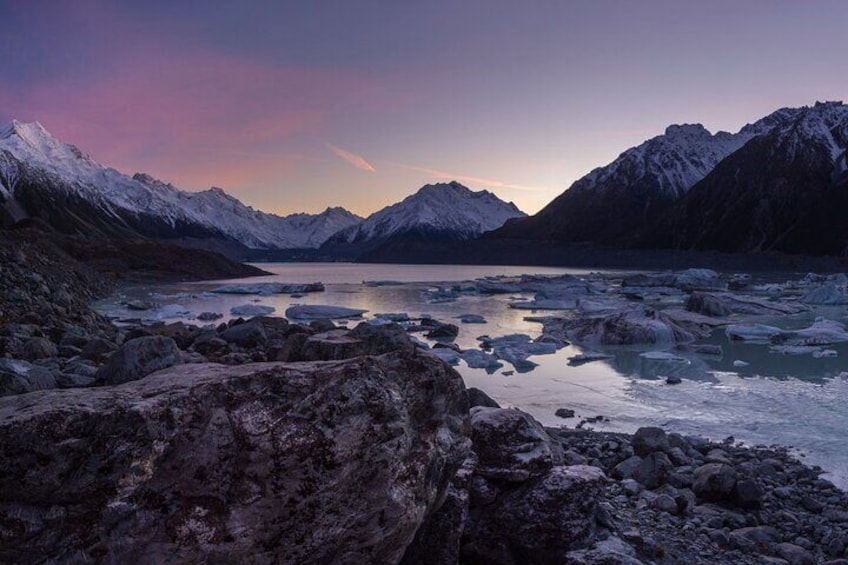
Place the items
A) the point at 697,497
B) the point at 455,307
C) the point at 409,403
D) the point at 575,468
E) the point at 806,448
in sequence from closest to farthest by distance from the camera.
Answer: the point at 409,403
the point at 575,468
the point at 697,497
the point at 806,448
the point at 455,307

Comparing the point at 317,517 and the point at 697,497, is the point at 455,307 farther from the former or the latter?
the point at 317,517

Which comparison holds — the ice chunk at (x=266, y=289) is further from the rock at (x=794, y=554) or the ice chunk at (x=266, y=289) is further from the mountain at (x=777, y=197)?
the mountain at (x=777, y=197)

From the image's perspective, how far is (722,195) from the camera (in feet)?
404

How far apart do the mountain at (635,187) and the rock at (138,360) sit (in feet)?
448

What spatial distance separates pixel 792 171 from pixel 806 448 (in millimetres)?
124427

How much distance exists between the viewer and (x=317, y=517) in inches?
129

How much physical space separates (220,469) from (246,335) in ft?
47.0

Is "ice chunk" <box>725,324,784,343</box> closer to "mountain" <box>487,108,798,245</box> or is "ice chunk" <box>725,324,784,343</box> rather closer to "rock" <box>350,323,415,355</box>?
"rock" <box>350,323,415,355</box>

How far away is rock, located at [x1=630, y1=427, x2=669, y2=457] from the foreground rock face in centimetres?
505

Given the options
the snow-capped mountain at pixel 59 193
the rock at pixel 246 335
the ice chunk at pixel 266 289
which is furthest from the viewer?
the snow-capped mountain at pixel 59 193

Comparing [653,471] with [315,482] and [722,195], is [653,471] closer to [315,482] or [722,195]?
[315,482]

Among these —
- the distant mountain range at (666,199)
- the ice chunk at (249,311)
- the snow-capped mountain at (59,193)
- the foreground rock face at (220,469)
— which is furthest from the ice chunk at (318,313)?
the snow-capped mountain at (59,193)

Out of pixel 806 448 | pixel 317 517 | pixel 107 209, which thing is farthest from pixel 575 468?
pixel 107 209

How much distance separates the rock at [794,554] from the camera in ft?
17.4
